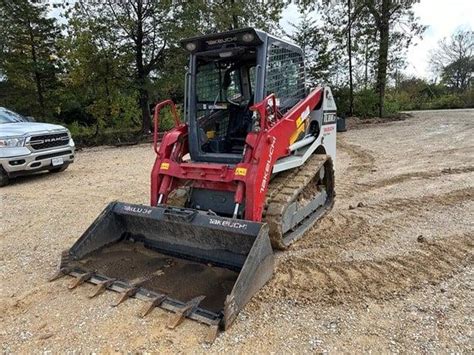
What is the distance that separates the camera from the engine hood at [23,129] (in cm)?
816

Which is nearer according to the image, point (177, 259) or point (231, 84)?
point (177, 259)

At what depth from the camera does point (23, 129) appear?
838 cm

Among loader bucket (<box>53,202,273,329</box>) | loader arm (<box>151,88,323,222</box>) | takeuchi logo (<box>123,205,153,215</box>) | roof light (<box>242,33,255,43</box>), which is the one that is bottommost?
loader bucket (<box>53,202,273,329</box>)

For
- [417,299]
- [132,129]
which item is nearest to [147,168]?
[417,299]

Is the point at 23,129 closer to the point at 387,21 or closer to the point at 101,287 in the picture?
the point at 101,287

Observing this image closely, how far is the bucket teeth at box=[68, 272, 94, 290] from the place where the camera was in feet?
11.6

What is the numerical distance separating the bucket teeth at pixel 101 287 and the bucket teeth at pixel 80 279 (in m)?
0.20

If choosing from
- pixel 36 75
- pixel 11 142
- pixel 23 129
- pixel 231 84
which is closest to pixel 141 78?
pixel 36 75

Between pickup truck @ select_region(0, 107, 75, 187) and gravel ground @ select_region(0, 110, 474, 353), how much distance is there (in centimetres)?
156

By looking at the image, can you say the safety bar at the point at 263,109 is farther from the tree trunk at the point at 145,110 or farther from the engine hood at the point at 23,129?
the tree trunk at the point at 145,110

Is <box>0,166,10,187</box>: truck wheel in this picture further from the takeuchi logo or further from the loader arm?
the takeuchi logo

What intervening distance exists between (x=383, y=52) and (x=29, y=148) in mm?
15644

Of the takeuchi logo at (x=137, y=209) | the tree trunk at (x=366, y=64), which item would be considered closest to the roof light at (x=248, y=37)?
the takeuchi logo at (x=137, y=209)

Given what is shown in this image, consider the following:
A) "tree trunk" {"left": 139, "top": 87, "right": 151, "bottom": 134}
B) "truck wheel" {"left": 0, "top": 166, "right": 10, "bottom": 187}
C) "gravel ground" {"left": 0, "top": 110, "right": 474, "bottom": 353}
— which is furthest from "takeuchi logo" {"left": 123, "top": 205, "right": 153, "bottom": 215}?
"tree trunk" {"left": 139, "top": 87, "right": 151, "bottom": 134}
